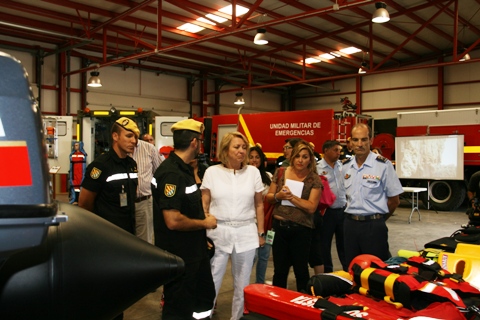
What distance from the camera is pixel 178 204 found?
9.30ft

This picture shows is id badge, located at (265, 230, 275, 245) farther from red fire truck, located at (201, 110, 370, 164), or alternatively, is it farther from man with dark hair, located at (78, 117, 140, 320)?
red fire truck, located at (201, 110, 370, 164)

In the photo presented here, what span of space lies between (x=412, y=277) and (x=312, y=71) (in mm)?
21354

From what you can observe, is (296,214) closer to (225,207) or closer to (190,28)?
(225,207)

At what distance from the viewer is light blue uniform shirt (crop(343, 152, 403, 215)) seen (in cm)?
387

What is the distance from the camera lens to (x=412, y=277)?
2385mm

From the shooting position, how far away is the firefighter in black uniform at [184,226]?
2.82 metres

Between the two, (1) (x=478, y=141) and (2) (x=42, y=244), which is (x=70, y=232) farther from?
(1) (x=478, y=141)

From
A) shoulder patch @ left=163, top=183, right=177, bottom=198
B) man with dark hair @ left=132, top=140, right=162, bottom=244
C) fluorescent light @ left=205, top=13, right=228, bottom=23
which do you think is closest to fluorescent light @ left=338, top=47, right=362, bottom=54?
fluorescent light @ left=205, top=13, right=228, bottom=23

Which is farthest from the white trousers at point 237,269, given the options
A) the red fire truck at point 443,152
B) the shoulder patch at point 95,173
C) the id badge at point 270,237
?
the red fire truck at point 443,152

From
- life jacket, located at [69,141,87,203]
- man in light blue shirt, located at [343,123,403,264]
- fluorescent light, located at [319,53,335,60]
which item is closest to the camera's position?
man in light blue shirt, located at [343,123,403,264]

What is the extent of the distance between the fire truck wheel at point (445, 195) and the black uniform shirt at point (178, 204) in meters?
11.3

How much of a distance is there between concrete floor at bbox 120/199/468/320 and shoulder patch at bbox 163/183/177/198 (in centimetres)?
178

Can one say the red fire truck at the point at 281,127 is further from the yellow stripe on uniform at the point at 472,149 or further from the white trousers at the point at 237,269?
the white trousers at the point at 237,269

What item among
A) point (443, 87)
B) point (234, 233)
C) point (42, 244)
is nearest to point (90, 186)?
point (234, 233)
